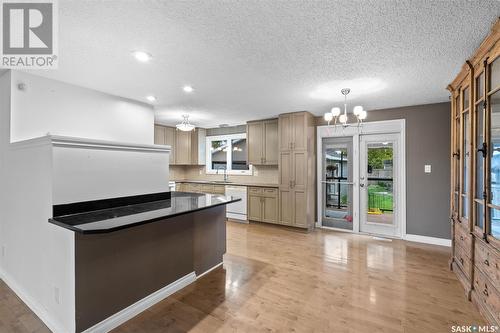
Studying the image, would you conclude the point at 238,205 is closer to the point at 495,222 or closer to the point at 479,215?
the point at 479,215

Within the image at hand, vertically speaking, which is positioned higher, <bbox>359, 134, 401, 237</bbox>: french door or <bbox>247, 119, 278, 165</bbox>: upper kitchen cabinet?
<bbox>247, 119, 278, 165</bbox>: upper kitchen cabinet

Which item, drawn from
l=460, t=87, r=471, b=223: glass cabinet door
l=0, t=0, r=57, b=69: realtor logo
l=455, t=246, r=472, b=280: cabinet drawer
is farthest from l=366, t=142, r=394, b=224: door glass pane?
l=0, t=0, r=57, b=69: realtor logo

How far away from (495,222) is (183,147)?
6377 mm

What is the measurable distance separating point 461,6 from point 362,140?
10.7ft

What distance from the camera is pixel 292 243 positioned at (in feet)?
13.6

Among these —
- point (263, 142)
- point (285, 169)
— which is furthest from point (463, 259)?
point (263, 142)

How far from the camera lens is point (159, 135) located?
6.22 metres

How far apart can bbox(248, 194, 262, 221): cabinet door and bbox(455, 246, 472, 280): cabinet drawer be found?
3.46 meters

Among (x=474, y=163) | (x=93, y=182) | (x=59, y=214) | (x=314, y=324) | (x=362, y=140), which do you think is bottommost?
(x=314, y=324)

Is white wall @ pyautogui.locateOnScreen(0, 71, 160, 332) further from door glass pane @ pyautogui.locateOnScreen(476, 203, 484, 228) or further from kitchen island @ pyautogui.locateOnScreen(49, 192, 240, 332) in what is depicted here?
door glass pane @ pyautogui.locateOnScreen(476, 203, 484, 228)

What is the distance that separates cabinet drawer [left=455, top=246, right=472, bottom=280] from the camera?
250cm

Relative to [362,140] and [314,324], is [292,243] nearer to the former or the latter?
[314,324]

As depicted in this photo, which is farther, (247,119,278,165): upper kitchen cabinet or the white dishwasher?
the white dishwasher

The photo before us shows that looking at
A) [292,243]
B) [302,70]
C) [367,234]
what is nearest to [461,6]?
[302,70]
